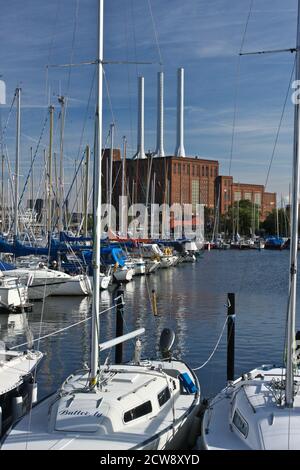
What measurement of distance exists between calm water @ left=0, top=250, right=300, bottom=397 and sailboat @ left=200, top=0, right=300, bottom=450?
6002mm

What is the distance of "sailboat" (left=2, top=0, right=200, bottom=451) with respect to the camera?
11.6 m

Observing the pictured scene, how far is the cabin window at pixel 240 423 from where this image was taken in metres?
11.7

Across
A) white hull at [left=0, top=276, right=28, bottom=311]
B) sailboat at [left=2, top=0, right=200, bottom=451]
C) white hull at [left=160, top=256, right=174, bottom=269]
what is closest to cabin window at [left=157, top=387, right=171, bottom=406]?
sailboat at [left=2, top=0, right=200, bottom=451]

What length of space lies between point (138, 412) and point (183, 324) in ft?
66.5

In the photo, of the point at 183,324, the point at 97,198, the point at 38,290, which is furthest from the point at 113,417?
the point at 38,290

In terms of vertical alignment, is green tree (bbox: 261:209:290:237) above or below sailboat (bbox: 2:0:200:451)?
above

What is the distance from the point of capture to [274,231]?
559ft

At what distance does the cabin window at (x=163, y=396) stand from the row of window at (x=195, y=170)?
5964 inches

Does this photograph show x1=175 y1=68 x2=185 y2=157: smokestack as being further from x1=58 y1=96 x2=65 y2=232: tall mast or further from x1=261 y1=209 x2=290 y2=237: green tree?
x1=58 y1=96 x2=65 y2=232: tall mast

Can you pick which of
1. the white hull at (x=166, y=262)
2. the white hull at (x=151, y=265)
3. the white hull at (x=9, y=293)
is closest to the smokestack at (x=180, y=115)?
the white hull at (x=166, y=262)

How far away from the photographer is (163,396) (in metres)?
13.8

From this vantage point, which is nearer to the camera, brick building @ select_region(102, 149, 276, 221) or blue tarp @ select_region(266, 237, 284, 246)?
blue tarp @ select_region(266, 237, 284, 246)

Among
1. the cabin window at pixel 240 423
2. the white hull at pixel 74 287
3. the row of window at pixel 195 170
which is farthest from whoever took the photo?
the row of window at pixel 195 170

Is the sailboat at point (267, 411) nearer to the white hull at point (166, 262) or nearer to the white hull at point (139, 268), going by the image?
the white hull at point (139, 268)
